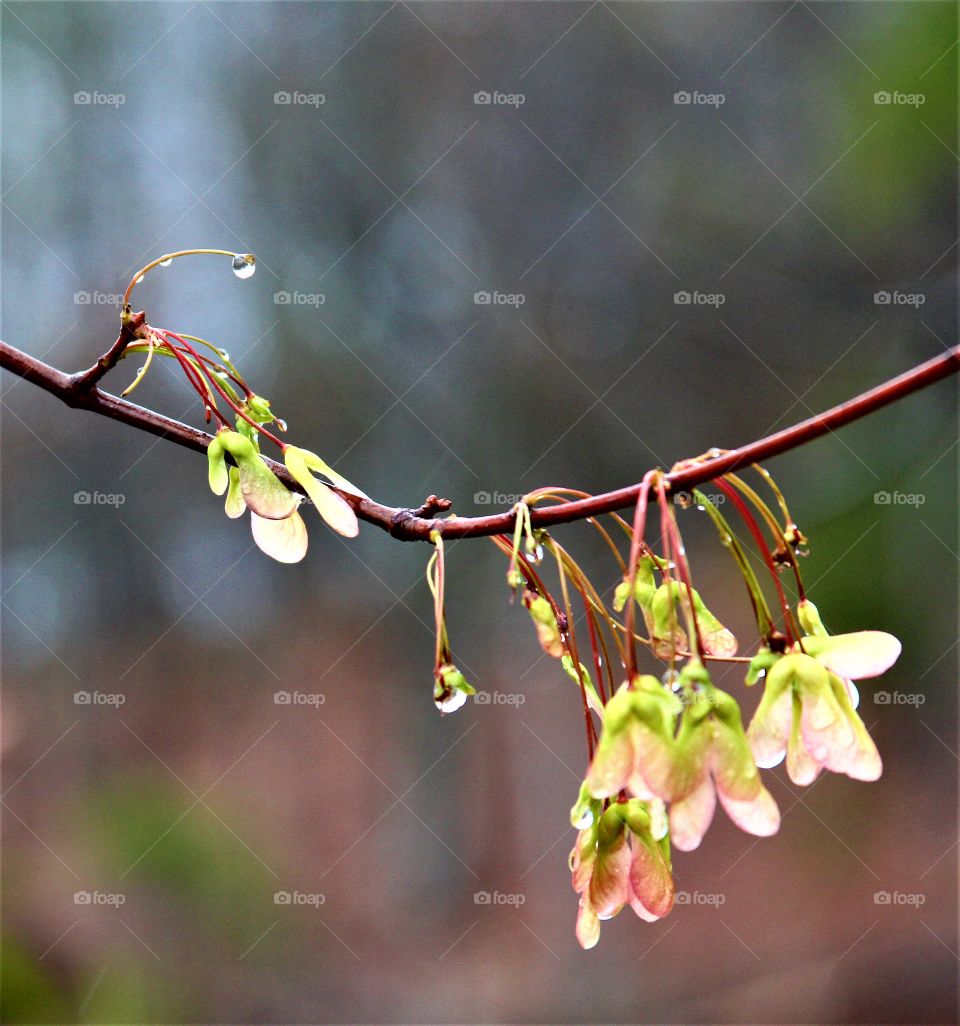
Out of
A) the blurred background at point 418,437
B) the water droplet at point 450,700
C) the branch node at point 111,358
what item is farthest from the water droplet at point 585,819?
the blurred background at point 418,437

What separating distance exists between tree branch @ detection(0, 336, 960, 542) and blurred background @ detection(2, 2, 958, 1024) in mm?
1275

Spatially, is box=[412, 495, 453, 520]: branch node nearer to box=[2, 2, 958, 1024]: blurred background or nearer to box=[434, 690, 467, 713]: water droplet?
box=[434, 690, 467, 713]: water droplet

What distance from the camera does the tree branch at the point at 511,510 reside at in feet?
0.94

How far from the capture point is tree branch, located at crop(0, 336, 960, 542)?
11.3 inches

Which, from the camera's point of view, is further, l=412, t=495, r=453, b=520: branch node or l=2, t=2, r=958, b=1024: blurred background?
l=2, t=2, r=958, b=1024: blurred background

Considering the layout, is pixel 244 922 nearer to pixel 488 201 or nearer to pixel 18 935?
pixel 18 935

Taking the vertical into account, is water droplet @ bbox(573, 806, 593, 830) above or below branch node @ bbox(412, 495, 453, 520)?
below

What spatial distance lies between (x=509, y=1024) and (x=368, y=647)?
0.88 m

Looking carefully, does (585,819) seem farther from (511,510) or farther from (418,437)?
(418,437)

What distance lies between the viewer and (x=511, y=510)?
40cm

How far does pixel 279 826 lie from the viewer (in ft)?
5.97

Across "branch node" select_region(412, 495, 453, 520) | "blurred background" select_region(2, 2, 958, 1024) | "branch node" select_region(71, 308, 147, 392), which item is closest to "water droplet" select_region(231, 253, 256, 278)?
"branch node" select_region(71, 308, 147, 392)

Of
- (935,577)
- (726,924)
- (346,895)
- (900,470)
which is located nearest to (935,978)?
(726,924)

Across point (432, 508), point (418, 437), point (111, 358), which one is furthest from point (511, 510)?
point (418, 437)
